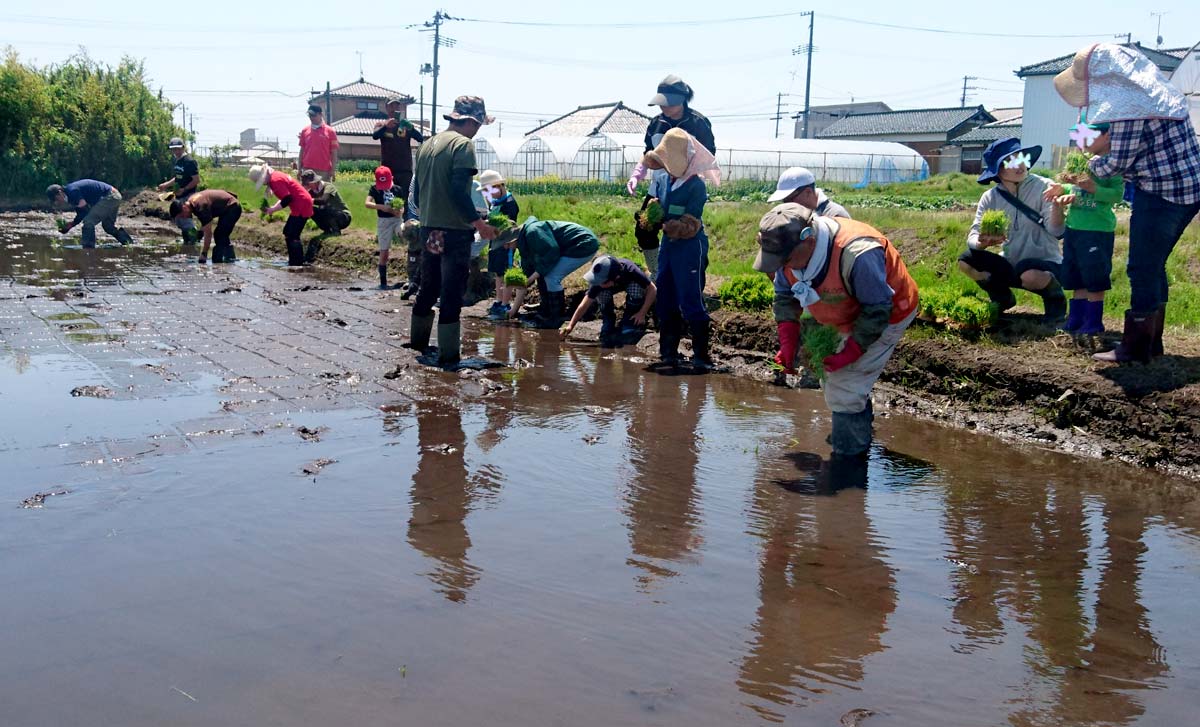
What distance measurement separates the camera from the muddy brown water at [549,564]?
306 centimetres

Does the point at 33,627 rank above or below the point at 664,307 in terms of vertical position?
below

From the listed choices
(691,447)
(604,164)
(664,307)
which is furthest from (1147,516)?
(604,164)

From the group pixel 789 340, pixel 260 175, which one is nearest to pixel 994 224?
pixel 789 340

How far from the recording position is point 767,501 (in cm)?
500

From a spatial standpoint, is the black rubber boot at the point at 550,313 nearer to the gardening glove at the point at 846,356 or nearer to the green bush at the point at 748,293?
the green bush at the point at 748,293

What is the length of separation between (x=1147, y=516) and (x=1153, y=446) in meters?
1.06

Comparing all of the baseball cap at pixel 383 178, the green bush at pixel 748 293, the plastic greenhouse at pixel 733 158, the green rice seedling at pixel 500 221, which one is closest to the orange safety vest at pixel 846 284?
the green bush at pixel 748 293

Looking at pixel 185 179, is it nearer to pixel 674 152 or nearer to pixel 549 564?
pixel 674 152

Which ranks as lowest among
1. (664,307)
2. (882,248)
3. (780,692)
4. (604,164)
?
(780,692)

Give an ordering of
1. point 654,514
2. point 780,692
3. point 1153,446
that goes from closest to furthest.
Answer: point 780,692 → point 654,514 → point 1153,446

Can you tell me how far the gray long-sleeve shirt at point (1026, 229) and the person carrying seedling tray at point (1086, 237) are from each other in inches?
12.1

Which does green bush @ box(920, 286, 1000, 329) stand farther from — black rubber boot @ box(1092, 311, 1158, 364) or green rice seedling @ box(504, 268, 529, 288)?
green rice seedling @ box(504, 268, 529, 288)

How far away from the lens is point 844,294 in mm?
5426

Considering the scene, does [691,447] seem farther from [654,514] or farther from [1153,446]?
[1153,446]
